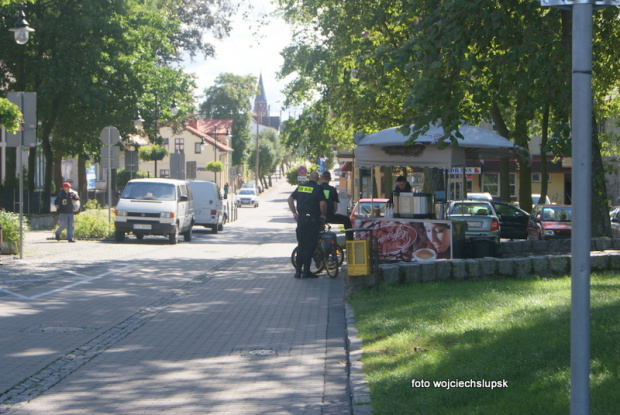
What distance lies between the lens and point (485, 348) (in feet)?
22.8

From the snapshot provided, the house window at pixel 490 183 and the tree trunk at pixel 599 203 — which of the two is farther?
the house window at pixel 490 183

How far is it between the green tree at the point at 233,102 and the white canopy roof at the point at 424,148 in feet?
347

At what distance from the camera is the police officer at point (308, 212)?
15.1 metres

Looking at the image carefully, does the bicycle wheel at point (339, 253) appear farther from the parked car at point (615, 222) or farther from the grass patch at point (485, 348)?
the parked car at point (615, 222)

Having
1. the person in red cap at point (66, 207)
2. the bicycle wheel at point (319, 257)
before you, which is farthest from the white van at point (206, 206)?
the bicycle wheel at point (319, 257)

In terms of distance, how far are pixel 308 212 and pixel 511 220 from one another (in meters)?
16.9

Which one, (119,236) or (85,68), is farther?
(85,68)

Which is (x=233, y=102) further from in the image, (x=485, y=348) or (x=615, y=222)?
(x=485, y=348)

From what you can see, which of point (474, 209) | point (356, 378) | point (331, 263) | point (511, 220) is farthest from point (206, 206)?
point (356, 378)

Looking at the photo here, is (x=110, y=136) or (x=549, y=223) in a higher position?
(x=110, y=136)

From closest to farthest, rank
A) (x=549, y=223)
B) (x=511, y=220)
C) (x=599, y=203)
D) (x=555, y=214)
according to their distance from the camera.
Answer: (x=599, y=203) → (x=549, y=223) → (x=555, y=214) → (x=511, y=220)

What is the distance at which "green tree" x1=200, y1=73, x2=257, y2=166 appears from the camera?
12081cm

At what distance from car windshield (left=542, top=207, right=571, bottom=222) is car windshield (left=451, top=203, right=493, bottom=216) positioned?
170cm

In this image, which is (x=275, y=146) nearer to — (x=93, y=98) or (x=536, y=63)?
(x=93, y=98)
